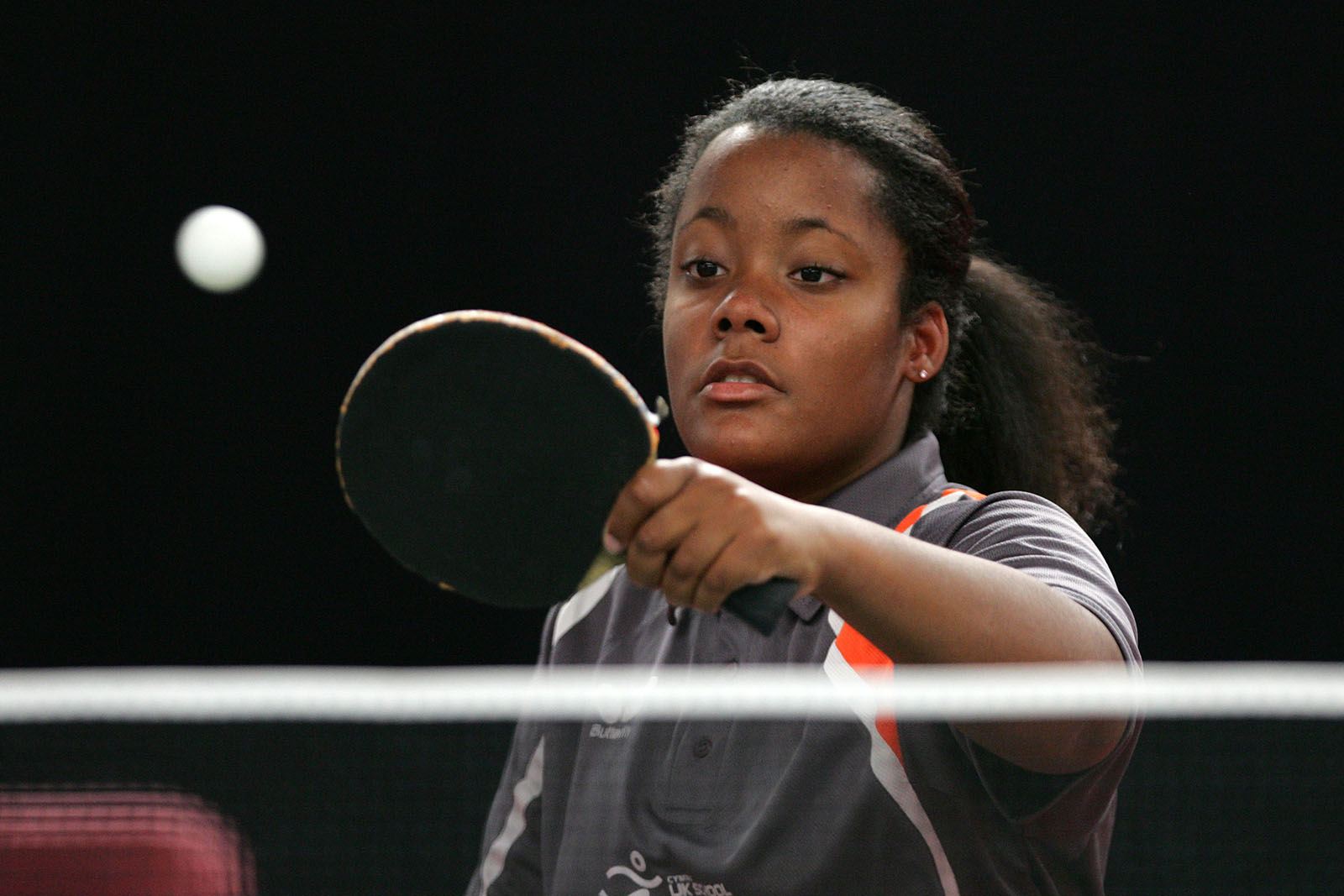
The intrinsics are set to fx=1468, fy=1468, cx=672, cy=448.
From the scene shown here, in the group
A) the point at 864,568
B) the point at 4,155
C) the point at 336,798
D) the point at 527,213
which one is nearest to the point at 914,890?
the point at 864,568

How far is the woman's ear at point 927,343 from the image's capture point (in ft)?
6.17

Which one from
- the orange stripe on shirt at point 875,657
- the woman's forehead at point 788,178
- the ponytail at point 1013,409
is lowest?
the orange stripe on shirt at point 875,657

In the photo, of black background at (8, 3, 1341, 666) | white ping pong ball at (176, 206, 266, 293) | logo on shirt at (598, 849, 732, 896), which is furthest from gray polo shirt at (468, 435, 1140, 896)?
white ping pong ball at (176, 206, 266, 293)

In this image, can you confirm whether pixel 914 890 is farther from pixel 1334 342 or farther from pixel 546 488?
pixel 1334 342

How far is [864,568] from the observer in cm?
122

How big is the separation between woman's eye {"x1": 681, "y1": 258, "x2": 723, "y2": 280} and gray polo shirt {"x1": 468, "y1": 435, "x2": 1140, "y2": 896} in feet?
1.02

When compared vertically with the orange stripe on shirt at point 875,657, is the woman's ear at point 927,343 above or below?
above

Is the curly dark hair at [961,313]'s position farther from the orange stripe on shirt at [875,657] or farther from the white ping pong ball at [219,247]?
the white ping pong ball at [219,247]

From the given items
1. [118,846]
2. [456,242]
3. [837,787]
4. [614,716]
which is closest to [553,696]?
[614,716]

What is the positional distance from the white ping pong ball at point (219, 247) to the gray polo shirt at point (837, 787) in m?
2.55

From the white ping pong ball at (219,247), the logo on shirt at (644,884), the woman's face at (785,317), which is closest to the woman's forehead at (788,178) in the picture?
Answer: the woman's face at (785,317)

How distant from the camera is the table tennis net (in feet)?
5.53

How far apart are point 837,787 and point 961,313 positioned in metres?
0.76

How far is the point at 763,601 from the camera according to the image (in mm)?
1159
